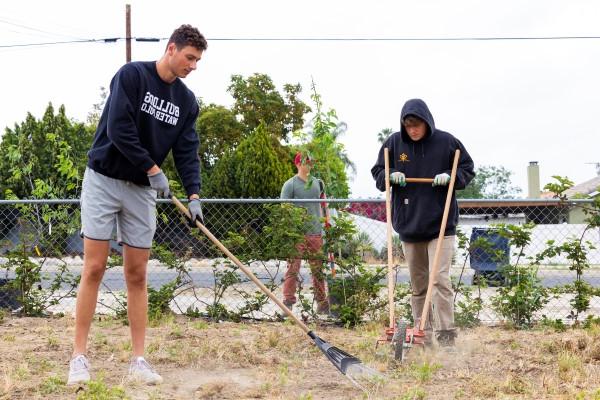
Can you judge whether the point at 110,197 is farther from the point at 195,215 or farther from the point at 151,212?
the point at 195,215

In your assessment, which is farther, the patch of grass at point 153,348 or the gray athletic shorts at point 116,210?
the patch of grass at point 153,348

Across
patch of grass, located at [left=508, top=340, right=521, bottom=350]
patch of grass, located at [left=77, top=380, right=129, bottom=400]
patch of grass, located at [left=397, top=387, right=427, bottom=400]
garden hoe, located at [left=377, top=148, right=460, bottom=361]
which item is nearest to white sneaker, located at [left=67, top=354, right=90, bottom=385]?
patch of grass, located at [left=77, top=380, right=129, bottom=400]

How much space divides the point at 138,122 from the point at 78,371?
1.42 metres

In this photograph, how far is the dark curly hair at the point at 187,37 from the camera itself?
169 inches

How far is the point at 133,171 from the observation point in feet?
14.3

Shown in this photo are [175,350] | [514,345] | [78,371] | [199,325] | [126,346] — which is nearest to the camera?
[78,371]

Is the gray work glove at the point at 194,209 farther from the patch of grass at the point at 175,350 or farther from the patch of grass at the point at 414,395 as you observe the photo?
the patch of grass at the point at 414,395

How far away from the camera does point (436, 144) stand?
5.75m

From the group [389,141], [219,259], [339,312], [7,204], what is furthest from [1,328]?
[389,141]

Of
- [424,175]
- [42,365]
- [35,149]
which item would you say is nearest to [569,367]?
[424,175]

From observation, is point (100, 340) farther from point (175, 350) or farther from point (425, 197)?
point (425, 197)

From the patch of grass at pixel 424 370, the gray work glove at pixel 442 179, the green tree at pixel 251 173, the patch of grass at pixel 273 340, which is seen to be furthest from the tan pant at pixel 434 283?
the green tree at pixel 251 173

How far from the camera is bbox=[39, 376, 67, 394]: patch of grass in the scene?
13.4 ft

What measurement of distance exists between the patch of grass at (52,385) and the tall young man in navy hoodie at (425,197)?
2.69m
